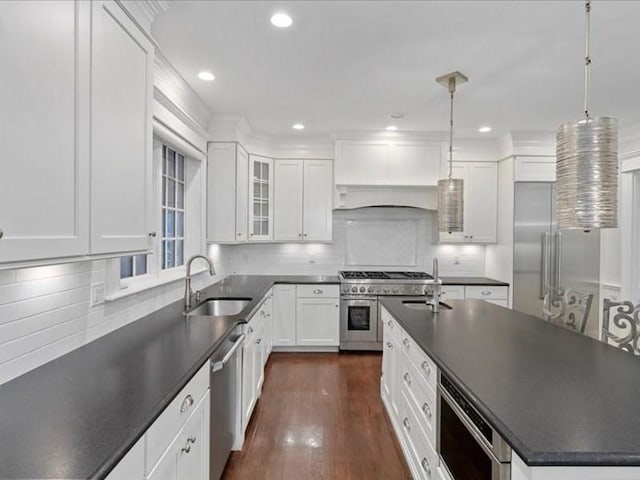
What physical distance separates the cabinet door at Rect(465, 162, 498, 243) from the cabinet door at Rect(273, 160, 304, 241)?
2.16m

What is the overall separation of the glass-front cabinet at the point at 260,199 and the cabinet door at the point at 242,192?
135mm

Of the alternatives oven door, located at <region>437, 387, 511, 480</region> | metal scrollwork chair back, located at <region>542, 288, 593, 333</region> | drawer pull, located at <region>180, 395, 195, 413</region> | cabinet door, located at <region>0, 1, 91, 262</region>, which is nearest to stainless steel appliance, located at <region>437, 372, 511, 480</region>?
oven door, located at <region>437, 387, 511, 480</region>

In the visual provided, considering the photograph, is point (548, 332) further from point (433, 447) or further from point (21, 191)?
point (21, 191)

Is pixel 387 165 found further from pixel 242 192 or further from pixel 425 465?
pixel 425 465

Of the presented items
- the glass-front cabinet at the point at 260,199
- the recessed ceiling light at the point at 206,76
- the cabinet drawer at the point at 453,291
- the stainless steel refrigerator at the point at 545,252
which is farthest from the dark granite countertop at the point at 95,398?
the stainless steel refrigerator at the point at 545,252

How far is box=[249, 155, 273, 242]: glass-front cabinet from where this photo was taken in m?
4.52

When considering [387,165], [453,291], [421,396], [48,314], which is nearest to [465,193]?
[387,165]

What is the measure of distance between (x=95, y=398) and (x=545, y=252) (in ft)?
15.3

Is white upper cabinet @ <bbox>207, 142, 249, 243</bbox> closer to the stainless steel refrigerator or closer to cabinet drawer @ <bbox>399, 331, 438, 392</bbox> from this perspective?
cabinet drawer @ <bbox>399, 331, 438, 392</bbox>

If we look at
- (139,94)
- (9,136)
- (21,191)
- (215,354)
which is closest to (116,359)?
(215,354)

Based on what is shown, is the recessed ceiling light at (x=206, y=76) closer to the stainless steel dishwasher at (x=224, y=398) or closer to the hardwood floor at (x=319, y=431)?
the stainless steel dishwasher at (x=224, y=398)

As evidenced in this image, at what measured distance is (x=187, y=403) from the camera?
4.92ft

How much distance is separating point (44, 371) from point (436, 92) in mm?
3206

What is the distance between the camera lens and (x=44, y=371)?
151 centimetres
